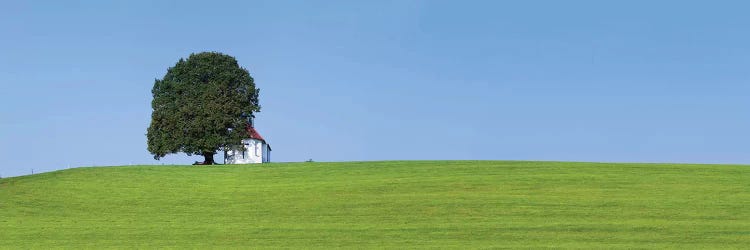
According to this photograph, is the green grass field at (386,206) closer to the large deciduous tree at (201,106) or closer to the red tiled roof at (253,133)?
the large deciduous tree at (201,106)

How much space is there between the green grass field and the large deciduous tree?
10803mm

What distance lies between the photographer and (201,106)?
175 ft

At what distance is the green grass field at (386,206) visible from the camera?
81.4 feet

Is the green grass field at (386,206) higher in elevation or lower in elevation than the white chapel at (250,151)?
lower

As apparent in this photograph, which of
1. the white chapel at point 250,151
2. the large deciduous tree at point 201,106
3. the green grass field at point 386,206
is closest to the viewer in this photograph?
the green grass field at point 386,206

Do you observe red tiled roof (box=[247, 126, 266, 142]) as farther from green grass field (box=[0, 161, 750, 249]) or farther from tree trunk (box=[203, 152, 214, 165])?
green grass field (box=[0, 161, 750, 249])

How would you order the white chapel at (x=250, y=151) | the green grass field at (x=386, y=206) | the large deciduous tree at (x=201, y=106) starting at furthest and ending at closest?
the white chapel at (x=250, y=151) → the large deciduous tree at (x=201, y=106) → the green grass field at (x=386, y=206)

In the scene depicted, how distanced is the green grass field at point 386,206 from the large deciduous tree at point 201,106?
1080 centimetres

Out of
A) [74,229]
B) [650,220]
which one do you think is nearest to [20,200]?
[74,229]

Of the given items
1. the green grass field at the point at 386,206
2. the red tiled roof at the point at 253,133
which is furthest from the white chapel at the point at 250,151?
the green grass field at the point at 386,206

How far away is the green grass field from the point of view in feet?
81.4

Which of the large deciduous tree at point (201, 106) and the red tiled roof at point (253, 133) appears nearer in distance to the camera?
the large deciduous tree at point (201, 106)

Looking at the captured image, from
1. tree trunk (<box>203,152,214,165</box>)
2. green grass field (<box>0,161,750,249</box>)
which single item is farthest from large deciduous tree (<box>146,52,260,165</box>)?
green grass field (<box>0,161,750,249</box>)

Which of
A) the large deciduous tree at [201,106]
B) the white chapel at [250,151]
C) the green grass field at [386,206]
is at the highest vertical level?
the large deciduous tree at [201,106]
